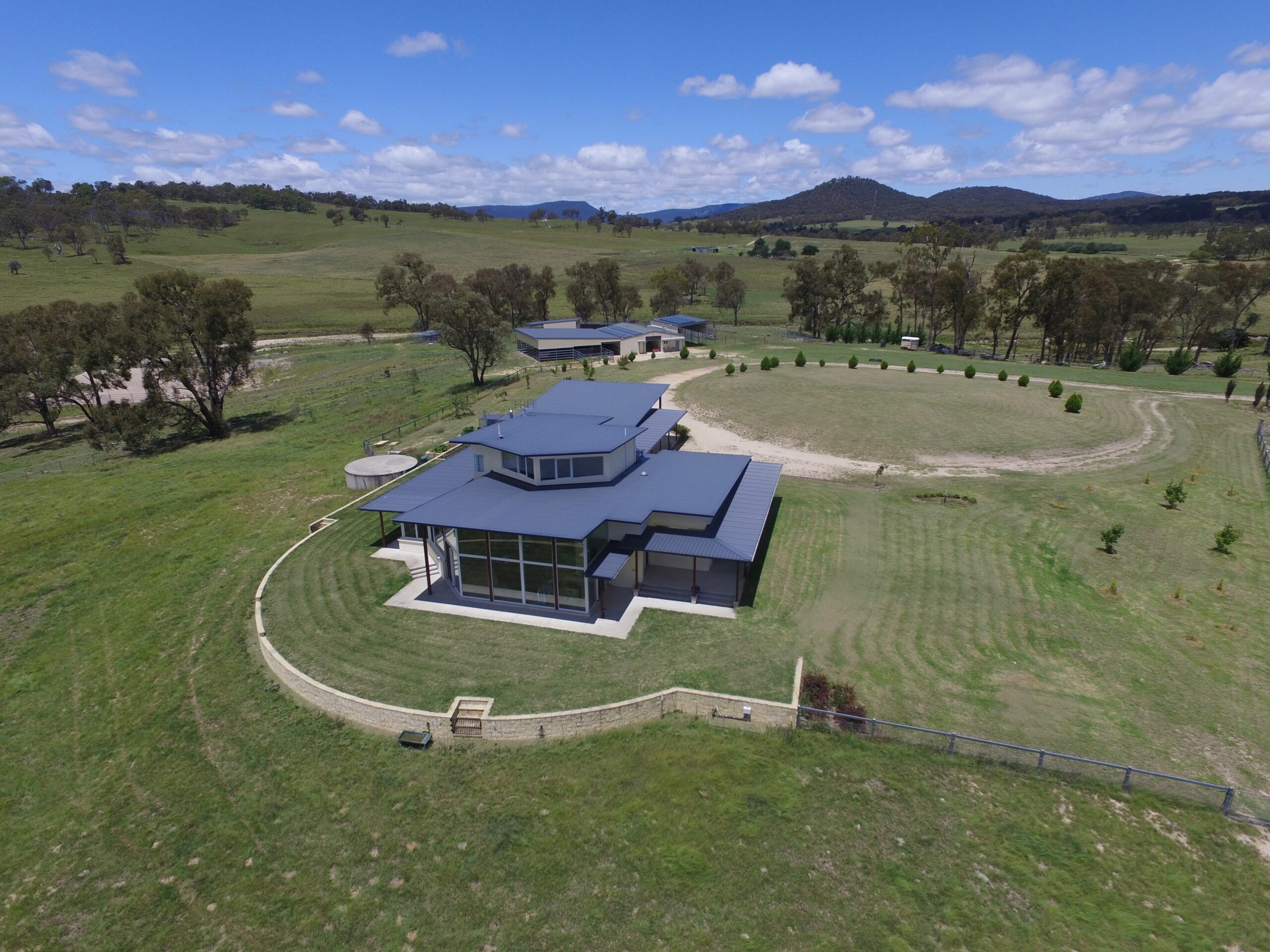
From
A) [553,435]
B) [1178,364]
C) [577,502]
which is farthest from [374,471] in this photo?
[1178,364]

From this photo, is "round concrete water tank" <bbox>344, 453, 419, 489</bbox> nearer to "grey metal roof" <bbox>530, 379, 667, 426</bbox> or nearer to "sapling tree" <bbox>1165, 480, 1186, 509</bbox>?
"grey metal roof" <bbox>530, 379, 667, 426</bbox>

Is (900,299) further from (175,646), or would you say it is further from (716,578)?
(175,646)

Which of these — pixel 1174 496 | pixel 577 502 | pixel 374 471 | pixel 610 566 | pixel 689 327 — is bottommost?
pixel 1174 496

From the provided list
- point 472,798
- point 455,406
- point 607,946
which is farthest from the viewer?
point 455,406

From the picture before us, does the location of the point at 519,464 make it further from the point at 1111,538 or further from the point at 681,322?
the point at 681,322

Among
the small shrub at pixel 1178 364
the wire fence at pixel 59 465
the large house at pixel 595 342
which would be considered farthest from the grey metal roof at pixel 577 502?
the small shrub at pixel 1178 364

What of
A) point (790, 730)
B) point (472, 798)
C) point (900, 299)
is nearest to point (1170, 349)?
point (900, 299)
